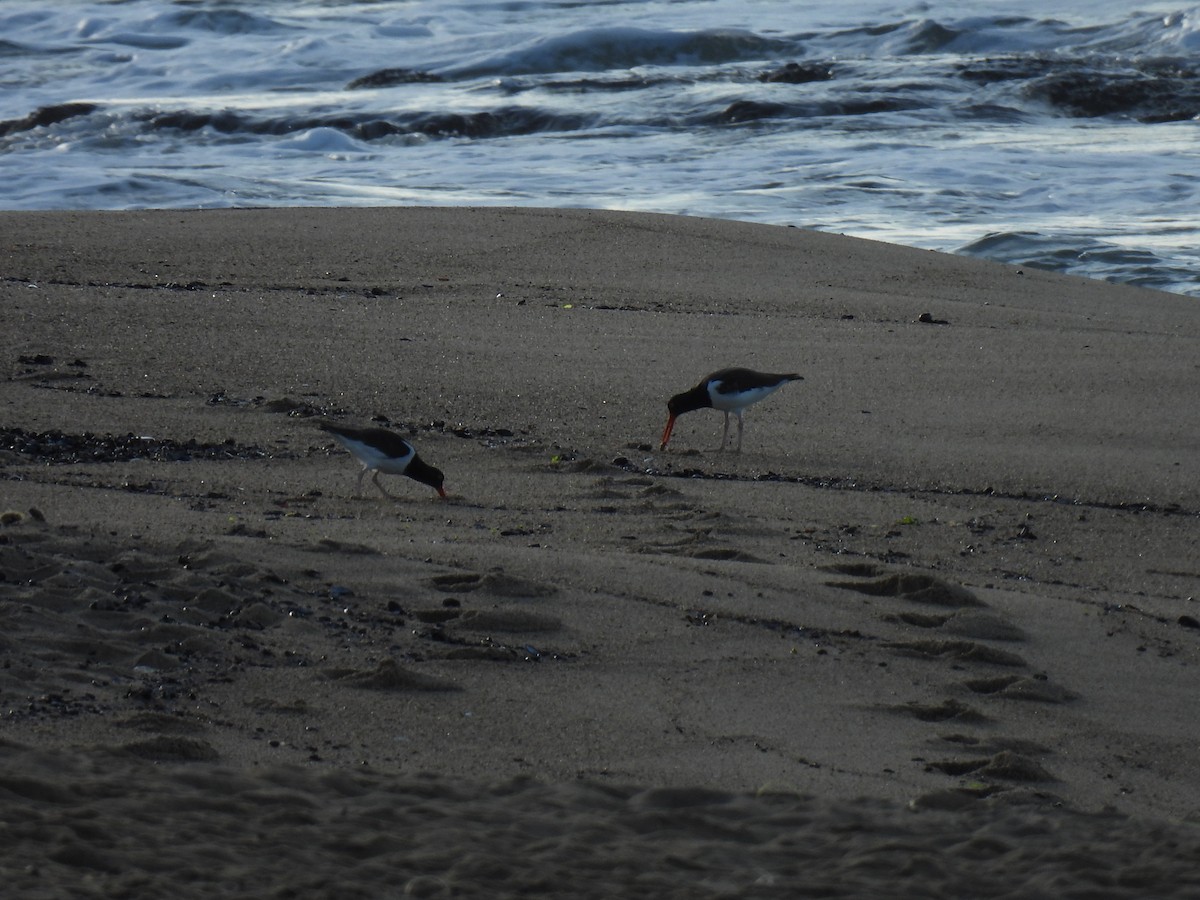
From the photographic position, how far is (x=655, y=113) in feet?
64.8

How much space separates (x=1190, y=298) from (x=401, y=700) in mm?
7867

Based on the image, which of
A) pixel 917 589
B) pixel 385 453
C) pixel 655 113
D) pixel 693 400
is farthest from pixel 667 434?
pixel 655 113

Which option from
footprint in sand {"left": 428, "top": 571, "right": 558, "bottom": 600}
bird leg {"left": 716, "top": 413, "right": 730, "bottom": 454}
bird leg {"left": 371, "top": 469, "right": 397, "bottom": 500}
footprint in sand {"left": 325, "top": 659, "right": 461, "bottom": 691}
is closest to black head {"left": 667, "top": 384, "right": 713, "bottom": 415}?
bird leg {"left": 716, "top": 413, "right": 730, "bottom": 454}

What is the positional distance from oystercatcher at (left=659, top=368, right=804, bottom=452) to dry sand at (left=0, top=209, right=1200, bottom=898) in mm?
220

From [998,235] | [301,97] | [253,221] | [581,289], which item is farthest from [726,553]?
[301,97]

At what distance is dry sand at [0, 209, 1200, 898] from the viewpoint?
10.3 ft

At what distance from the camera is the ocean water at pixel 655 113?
13.9m

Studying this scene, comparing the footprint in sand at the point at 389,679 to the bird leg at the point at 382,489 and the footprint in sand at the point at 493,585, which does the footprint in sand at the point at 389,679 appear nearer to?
the footprint in sand at the point at 493,585

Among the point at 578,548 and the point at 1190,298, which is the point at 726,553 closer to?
the point at 578,548

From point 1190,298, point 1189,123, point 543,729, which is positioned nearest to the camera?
point 543,729

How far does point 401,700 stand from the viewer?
3.95 meters

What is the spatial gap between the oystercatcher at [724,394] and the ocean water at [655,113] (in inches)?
212

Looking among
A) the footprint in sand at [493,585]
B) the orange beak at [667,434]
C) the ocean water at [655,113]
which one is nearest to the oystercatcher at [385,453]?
the footprint in sand at [493,585]

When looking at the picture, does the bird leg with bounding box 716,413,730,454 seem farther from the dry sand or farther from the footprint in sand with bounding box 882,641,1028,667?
the footprint in sand with bounding box 882,641,1028,667
